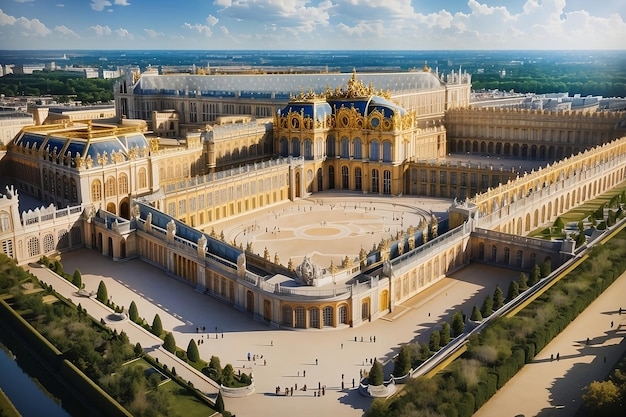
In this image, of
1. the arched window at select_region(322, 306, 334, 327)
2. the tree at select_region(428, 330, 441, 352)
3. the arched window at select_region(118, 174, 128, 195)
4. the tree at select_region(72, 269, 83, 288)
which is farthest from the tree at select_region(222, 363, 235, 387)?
the arched window at select_region(118, 174, 128, 195)

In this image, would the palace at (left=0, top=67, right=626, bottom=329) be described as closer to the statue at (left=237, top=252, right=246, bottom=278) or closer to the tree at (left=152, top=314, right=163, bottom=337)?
the statue at (left=237, top=252, right=246, bottom=278)

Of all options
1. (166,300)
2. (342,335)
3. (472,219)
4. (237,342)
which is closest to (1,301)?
(166,300)

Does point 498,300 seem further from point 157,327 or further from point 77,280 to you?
point 77,280

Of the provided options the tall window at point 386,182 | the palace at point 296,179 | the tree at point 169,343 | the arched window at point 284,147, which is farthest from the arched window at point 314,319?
the arched window at point 284,147

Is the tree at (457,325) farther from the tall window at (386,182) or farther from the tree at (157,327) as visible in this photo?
the tall window at (386,182)

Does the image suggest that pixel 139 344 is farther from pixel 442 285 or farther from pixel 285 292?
pixel 442 285
